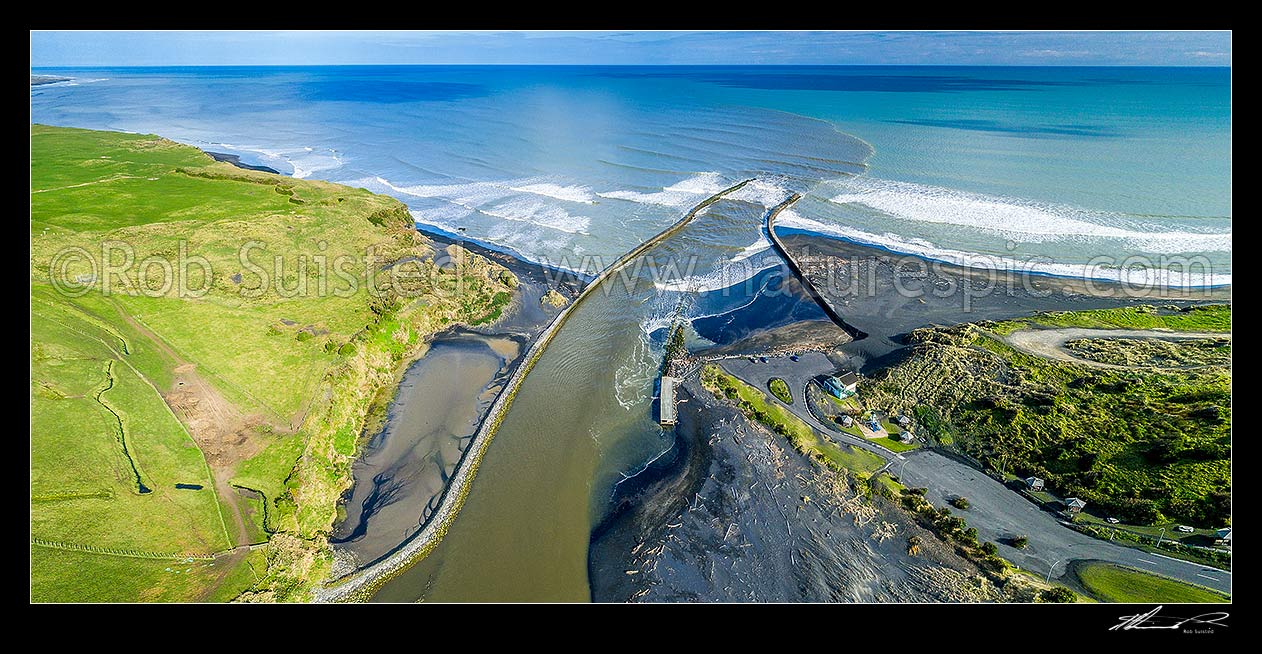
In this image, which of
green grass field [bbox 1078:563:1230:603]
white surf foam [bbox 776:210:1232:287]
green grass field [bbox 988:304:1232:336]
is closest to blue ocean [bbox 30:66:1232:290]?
white surf foam [bbox 776:210:1232:287]

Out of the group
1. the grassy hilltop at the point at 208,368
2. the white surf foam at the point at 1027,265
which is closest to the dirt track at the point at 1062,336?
the white surf foam at the point at 1027,265

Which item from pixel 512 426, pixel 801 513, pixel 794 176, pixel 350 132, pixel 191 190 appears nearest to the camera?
pixel 801 513

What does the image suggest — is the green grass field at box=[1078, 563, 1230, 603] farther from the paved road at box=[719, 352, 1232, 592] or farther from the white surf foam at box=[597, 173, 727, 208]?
the white surf foam at box=[597, 173, 727, 208]

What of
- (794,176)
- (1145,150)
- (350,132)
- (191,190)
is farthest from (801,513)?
(350,132)

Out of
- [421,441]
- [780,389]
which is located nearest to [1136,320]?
[780,389]

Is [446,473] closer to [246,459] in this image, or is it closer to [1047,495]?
[246,459]
